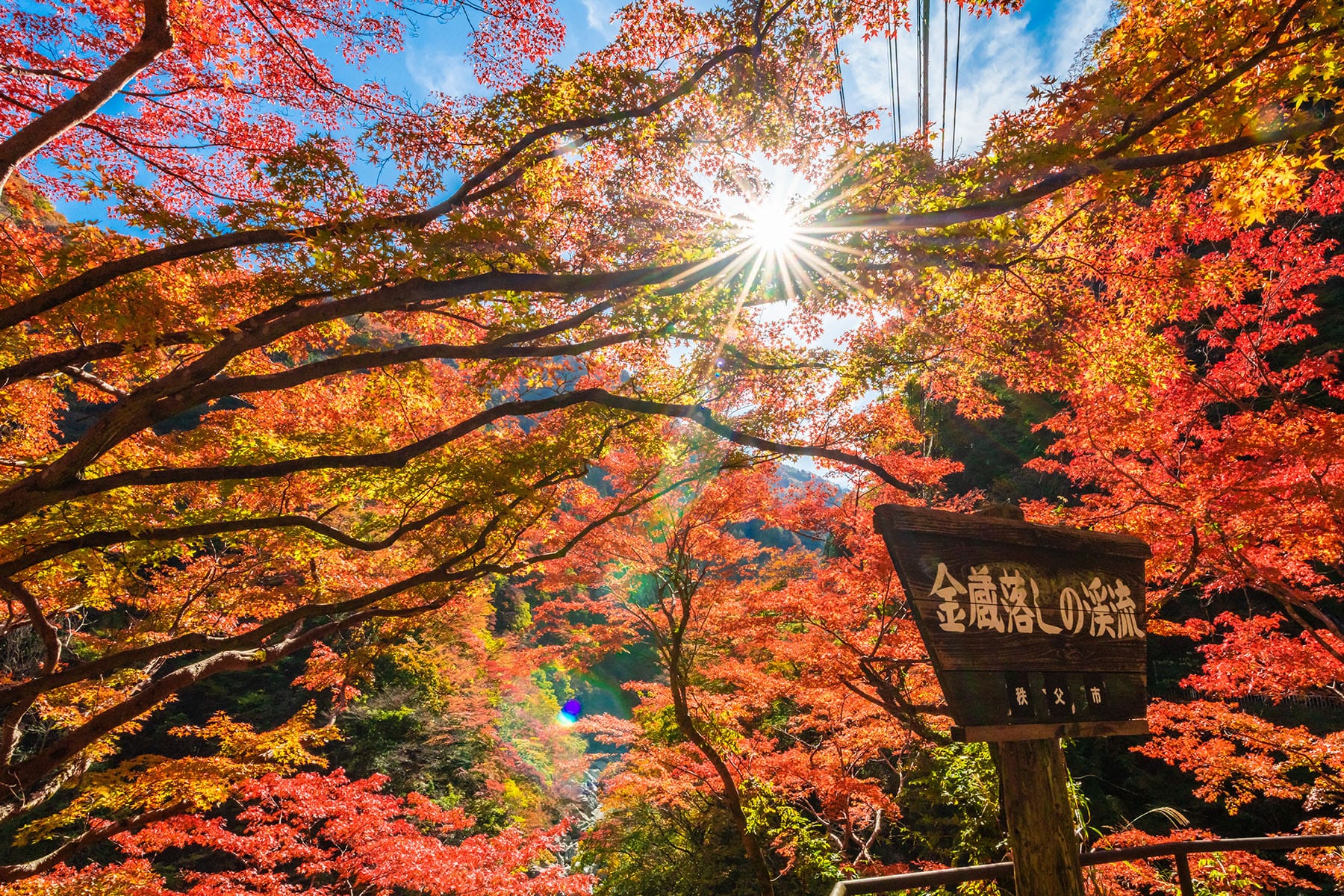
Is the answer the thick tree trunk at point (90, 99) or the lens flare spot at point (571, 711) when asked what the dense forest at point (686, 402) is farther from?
the lens flare spot at point (571, 711)

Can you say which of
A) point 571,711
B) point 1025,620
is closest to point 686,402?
point 1025,620

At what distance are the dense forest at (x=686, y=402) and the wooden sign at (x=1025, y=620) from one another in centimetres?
90

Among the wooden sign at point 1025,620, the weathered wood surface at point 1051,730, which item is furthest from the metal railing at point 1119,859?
the wooden sign at point 1025,620

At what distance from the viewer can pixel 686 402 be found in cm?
562

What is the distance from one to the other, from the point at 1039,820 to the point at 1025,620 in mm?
715

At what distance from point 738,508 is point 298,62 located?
7234 millimetres

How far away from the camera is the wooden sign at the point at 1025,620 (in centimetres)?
191

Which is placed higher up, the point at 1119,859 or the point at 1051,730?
the point at 1051,730

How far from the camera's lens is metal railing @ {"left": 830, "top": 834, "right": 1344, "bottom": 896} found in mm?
2066

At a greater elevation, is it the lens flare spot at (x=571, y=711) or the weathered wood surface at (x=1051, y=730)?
the lens flare spot at (x=571, y=711)

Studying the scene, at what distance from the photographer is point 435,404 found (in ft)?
19.5

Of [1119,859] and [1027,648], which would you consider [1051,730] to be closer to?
[1027,648]

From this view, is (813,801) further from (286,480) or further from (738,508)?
(286,480)

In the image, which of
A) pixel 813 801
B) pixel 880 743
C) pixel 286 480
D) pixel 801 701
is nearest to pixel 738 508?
pixel 801 701
